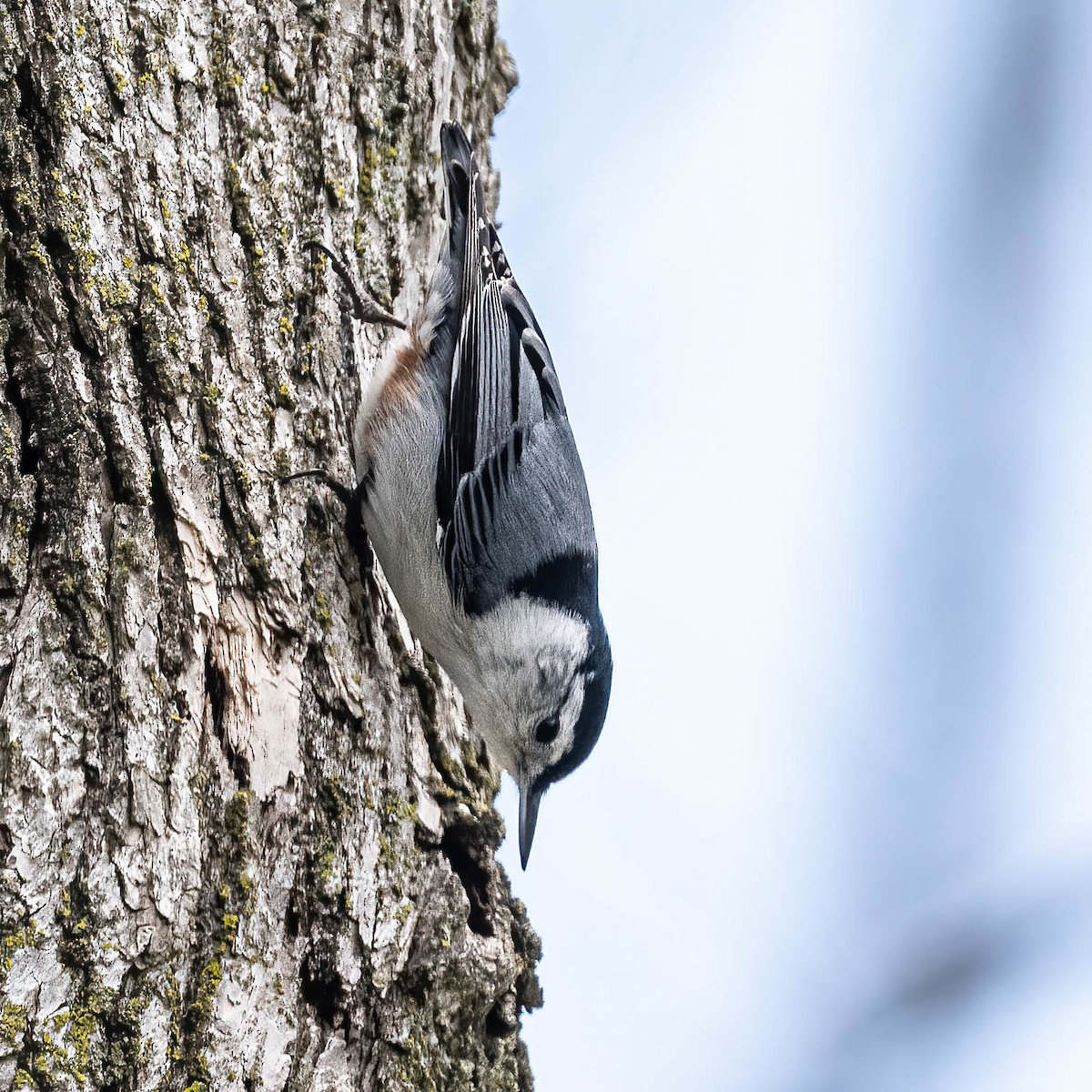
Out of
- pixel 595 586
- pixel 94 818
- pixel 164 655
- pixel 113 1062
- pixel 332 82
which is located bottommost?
pixel 113 1062

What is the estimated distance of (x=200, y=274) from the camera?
1.87 m

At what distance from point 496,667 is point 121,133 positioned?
1.14 meters

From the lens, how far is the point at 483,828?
222 centimetres

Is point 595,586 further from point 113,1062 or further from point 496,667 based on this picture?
point 113,1062

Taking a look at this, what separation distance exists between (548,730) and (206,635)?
2.73ft

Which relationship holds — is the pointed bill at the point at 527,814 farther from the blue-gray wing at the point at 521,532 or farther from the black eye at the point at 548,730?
the blue-gray wing at the point at 521,532

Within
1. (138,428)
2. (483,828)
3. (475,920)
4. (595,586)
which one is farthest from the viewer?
(595,586)

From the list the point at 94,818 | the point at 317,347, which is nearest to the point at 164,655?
the point at 94,818

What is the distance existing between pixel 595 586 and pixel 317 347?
0.76 meters

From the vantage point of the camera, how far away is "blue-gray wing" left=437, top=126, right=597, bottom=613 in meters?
2.38

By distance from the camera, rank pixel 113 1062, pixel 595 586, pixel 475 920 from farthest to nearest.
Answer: pixel 595 586, pixel 475 920, pixel 113 1062

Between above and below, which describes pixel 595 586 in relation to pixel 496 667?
above

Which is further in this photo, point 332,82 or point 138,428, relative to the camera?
point 332,82

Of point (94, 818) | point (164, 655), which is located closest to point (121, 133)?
point (164, 655)
